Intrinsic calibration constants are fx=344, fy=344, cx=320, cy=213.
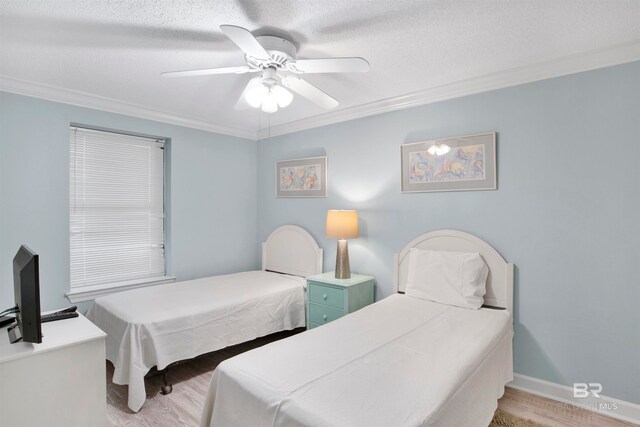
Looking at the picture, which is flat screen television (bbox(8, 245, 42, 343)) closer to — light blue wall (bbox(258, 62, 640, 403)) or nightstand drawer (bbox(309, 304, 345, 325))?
nightstand drawer (bbox(309, 304, 345, 325))

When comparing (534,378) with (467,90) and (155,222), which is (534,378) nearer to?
(467,90)

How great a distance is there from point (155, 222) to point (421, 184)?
2851mm

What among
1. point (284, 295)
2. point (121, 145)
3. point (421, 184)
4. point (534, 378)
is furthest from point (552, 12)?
point (121, 145)

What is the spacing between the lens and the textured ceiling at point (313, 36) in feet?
5.71

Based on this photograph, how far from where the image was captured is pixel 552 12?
179 centimetres

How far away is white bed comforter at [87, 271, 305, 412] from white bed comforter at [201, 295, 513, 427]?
932 millimetres

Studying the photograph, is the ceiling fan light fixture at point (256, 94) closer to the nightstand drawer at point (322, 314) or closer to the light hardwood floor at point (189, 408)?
the nightstand drawer at point (322, 314)

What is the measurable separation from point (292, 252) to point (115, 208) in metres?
Result: 1.91

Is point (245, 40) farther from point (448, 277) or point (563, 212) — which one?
point (563, 212)

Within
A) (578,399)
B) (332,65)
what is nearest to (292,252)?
(332,65)

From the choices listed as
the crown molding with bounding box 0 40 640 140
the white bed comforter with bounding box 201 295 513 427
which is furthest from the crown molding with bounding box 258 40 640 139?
the white bed comforter with bounding box 201 295 513 427

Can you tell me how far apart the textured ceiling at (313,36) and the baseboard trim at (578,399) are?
2.28 m

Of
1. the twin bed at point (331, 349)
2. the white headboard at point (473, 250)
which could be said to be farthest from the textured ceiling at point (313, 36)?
the twin bed at point (331, 349)

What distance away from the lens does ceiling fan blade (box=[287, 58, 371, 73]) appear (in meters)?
1.80
